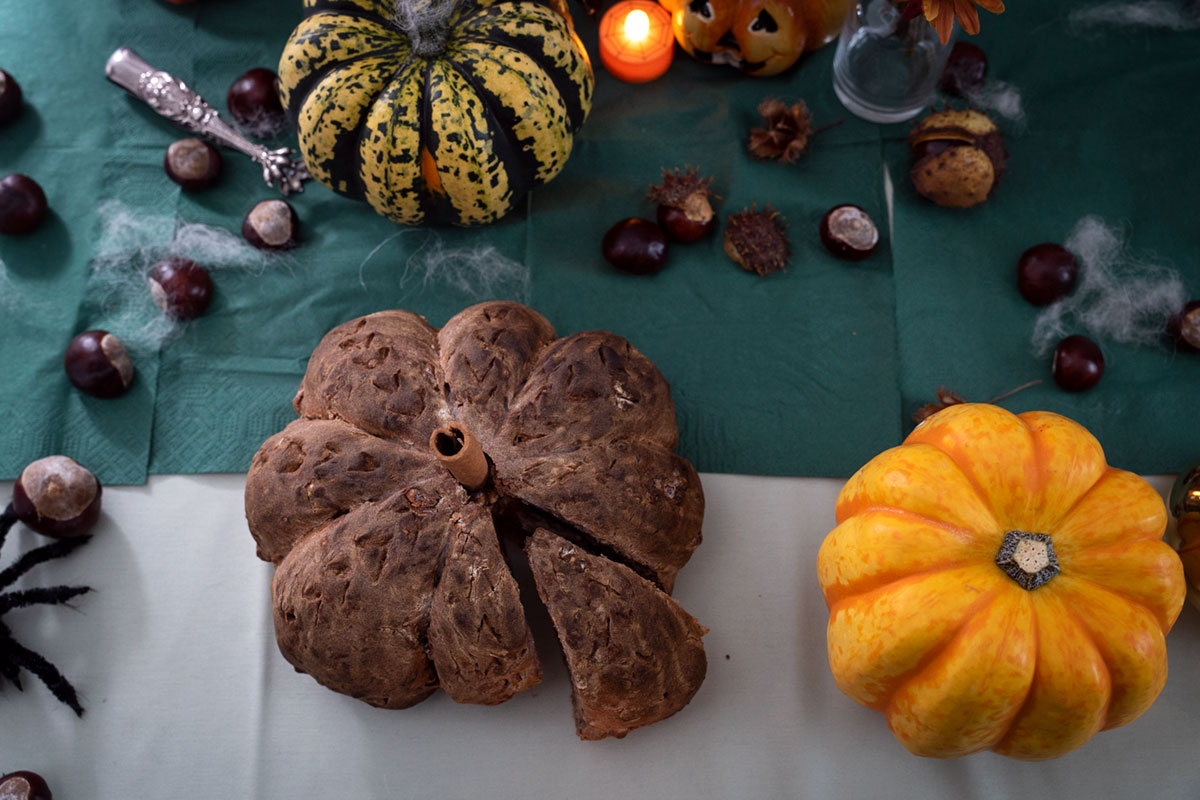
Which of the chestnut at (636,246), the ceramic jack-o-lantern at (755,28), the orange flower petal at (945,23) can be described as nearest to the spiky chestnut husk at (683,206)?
the chestnut at (636,246)

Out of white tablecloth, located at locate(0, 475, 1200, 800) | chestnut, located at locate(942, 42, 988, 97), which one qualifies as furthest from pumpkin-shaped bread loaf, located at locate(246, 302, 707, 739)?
chestnut, located at locate(942, 42, 988, 97)

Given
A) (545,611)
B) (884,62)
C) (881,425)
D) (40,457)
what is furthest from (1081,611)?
(40,457)

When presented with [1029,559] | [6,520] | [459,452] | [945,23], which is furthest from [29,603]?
[945,23]

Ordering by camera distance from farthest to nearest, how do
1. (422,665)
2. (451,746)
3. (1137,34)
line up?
(1137,34) → (451,746) → (422,665)

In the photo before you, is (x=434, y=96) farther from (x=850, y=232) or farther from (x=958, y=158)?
(x=958, y=158)

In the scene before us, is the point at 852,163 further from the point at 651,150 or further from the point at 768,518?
the point at 768,518

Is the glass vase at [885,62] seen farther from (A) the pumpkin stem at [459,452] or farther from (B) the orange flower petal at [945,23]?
(A) the pumpkin stem at [459,452]

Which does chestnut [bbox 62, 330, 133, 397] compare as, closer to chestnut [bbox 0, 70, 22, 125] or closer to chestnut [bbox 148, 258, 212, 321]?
chestnut [bbox 148, 258, 212, 321]
